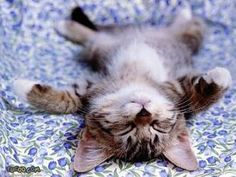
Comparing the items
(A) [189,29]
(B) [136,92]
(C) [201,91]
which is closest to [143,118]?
(B) [136,92]

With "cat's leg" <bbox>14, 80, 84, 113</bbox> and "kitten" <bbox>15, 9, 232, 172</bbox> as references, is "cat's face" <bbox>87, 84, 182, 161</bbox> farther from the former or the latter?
"cat's leg" <bbox>14, 80, 84, 113</bbox>

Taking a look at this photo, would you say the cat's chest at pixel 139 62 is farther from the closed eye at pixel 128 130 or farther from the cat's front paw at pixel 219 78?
the closed eye at pixel 128 130

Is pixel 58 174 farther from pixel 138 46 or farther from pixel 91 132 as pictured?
pixel 138 46

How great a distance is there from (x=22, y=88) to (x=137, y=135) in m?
0.50

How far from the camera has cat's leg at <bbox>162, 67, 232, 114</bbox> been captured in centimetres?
180

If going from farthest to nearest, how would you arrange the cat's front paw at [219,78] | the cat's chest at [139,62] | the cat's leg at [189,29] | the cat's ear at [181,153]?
the cat's leg at [189,29] < the cat's chest at [139,62] < the cat's front paw at [219,78] < the cat's ear at [181,153]

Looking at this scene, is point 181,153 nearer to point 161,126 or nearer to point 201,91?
point 161,126

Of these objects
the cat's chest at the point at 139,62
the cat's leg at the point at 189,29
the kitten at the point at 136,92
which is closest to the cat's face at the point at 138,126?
the kitten at the point at 136,92

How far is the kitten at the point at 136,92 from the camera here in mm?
1665

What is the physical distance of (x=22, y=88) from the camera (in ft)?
6.19

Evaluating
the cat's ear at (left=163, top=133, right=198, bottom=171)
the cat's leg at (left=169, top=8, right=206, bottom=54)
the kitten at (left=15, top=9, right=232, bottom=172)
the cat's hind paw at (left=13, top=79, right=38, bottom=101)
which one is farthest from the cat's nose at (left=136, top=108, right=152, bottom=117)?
the cat's leg at (left=169, top=8, right=206, bottom=54)

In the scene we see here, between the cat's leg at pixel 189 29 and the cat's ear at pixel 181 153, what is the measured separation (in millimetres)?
682

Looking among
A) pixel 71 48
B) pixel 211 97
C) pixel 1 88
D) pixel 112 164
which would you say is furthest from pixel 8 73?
pixel 211 97

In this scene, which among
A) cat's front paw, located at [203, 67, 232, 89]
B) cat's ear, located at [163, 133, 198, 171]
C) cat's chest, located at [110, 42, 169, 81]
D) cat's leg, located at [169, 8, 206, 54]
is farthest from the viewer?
cat's leg, located at [169, 8, 206, 54]
